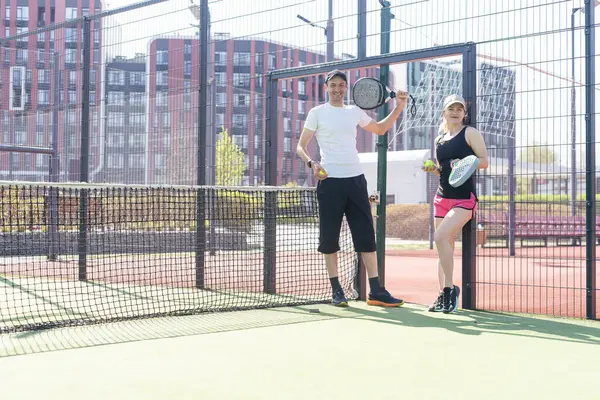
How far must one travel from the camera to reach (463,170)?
5.14 m

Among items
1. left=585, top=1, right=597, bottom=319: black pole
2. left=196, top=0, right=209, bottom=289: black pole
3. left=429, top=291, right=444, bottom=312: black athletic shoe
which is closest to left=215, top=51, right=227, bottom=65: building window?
left=196, top=0, right=209, bottom=289: black pole

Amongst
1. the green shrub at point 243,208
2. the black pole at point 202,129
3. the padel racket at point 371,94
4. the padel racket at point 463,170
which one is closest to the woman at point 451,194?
the padel racket at point 463,170

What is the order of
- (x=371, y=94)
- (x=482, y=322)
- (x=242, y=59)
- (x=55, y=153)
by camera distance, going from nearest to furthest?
(x=482, y=322), (x=371, y=94), (x=242, y=59), (x=55, y=153)

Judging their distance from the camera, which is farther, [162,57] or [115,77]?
[115,77]

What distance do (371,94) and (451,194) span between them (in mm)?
1125

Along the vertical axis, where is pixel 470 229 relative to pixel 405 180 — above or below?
below

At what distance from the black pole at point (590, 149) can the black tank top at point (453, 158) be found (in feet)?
2.78

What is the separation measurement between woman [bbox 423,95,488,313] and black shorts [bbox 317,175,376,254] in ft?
1.89

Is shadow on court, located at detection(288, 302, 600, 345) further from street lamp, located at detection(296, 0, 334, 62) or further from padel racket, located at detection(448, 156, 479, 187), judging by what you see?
street lamp, located at detection(296, 0, 334, 62)

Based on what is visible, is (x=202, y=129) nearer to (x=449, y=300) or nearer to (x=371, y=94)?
(x=371, y=94)

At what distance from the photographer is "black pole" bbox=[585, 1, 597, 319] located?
16.8 feet

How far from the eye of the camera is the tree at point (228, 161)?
827cm

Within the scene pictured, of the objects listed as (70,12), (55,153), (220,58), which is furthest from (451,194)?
(70,12)

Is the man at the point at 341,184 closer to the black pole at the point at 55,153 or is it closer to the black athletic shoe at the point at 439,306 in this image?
the black athletic shoe at the point at 439,306
